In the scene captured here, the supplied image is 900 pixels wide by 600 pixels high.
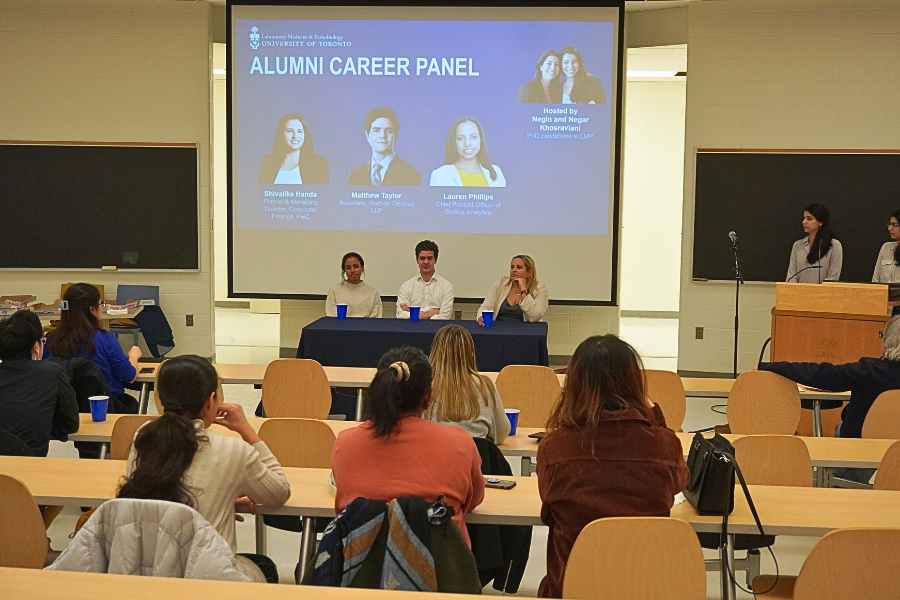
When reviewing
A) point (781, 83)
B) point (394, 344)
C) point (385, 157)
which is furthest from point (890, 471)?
point (385, 157)

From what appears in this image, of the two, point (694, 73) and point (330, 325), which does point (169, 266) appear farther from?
point (694, 73)

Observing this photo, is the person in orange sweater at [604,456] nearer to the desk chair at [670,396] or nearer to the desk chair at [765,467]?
the desk chair at [765,467]

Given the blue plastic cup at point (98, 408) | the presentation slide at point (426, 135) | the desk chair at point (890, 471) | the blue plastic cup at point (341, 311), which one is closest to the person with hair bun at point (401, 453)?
the desk chair at point (890, 471)

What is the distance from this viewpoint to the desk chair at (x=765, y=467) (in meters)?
3.04

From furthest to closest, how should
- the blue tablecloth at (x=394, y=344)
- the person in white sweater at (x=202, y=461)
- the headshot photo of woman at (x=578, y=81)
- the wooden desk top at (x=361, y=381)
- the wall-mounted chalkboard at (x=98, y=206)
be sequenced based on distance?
the wall-mounted chalkboard at (x=98, y=206)
the headshot photo of woman at (x=578, y=81)
the blue tablecloth at (x=394, y=344)
the wooden desk top at (x=361, y=381)
the person in white sweater at (x=202, y=461)

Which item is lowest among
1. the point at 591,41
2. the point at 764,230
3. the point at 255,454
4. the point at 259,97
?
the point at 255,454

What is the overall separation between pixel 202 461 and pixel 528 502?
993 millimetres

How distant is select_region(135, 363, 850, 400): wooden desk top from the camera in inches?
180

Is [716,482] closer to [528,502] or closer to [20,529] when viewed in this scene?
[528,502]

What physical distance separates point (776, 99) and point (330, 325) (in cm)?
450

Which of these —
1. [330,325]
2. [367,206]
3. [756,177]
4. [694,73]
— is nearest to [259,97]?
[367,206]

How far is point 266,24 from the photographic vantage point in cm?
791

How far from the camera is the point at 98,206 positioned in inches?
330

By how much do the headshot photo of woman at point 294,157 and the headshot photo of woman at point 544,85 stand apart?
1915 mm
